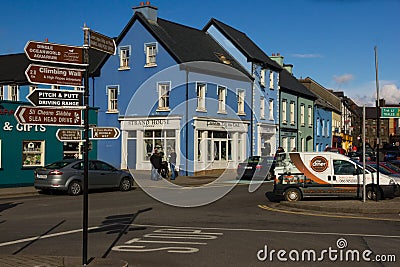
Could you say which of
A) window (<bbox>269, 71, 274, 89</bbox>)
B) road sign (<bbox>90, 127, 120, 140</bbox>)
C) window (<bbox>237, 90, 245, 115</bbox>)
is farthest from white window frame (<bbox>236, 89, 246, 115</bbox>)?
road sign (<bbox>90, 127, 120, 140</bbox>)

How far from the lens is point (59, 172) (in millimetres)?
21453

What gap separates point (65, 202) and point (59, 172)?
296 centimetres

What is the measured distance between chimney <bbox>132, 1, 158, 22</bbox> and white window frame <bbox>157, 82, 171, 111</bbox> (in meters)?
4.89

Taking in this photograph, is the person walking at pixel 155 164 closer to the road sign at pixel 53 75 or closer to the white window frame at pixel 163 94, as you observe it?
the white window frame at pixel 163 94

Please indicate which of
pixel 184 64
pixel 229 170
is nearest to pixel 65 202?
pixel 184 64

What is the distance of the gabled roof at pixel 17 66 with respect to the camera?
41.2m

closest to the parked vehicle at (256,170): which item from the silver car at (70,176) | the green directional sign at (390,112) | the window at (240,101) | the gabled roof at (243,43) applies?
the window at (240,101)

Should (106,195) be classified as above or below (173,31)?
below

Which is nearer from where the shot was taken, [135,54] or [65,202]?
[65,202]

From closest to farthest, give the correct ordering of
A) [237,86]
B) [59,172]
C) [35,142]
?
[59,172] → [35,142] → [237,86]

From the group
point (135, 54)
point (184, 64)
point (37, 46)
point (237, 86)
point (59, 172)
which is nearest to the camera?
point (37, 46)

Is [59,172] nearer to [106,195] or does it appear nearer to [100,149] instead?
[106,195]

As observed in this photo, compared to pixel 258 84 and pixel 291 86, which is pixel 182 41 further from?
pixel 291 86

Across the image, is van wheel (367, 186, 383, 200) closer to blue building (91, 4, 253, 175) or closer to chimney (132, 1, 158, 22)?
blue building (91, 4, 253, 175)
